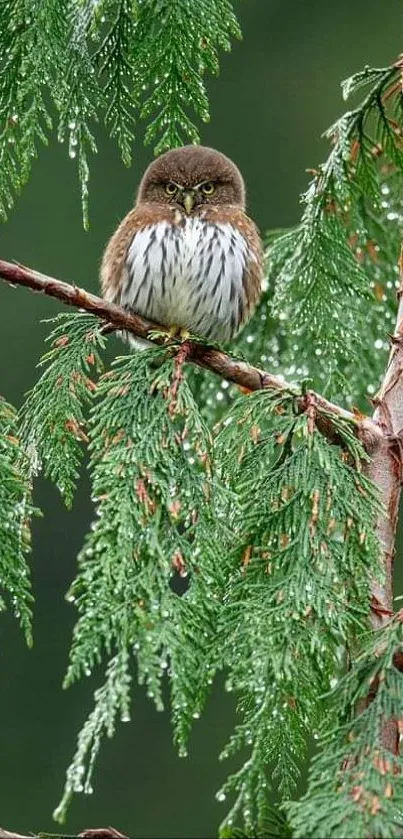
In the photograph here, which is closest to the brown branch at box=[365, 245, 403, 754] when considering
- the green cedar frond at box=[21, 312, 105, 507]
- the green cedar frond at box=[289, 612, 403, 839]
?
the green cedar frond at box=[289, 612, 403, 839]

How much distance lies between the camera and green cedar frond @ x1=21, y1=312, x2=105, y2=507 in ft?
7.88

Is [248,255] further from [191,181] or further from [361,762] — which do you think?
[361,762]

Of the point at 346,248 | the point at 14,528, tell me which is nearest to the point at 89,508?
the point at 346,248

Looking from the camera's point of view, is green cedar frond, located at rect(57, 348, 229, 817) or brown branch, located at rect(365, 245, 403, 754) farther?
brown branch, located at rect(365, 245, 403, 754)

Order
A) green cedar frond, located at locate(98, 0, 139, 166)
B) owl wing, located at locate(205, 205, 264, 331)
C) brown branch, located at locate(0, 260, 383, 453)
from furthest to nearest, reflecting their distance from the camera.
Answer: owl wing, located at locate(205, 205, 264, 331) → green cedar frond, located at locate(98, 0, 139, 166) → brown branch, located at locate(0, 260, 383, 453)

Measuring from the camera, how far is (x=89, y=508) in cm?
1002

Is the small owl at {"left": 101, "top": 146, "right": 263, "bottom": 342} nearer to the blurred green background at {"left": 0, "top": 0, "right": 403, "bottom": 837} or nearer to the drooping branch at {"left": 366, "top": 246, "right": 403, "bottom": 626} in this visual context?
the drooping branch at {"left": 366, "top": 246, "right": 403, "bottom": 626}

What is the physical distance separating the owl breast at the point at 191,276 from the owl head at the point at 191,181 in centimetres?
10

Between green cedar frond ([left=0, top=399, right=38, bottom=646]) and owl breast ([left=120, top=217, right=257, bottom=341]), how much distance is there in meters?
0.85

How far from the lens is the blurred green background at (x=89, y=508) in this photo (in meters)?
9.93

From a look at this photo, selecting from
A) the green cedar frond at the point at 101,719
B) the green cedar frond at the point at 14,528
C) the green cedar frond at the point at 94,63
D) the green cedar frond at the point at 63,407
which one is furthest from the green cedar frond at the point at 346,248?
the green cedar frond at the point at 101,719

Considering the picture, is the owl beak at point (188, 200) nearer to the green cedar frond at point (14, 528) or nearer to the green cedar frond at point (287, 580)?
the green cedar frond at point (287, 580)

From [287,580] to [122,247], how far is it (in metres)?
1.31

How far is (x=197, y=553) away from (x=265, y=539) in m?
0.12
